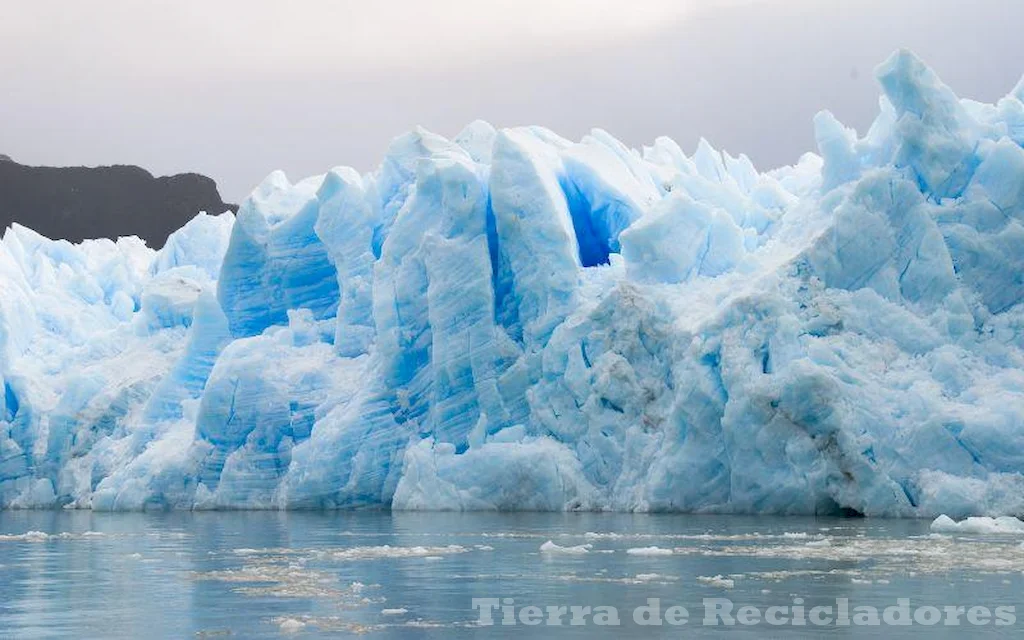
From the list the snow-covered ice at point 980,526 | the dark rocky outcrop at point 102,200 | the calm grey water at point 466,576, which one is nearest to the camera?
the calm grey water at point 466,576

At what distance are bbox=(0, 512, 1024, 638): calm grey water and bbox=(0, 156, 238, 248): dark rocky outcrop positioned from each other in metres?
69.8

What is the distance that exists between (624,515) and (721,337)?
3.46 metres

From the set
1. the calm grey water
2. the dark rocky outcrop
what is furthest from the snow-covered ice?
the dark rocky outcrop

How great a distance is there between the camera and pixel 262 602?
→ 10.1 metres

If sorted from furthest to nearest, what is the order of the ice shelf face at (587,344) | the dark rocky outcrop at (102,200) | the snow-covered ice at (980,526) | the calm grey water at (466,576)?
the dark rocky outcrop at (102,200) < the ice shelf face at (587,344) < the snow-covered ice at (980,526) < the calm grey water at (466,576)

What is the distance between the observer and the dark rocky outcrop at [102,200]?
282 ft

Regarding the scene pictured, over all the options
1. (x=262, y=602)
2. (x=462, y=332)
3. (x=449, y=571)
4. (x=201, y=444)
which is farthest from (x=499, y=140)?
(x=262, y=602)

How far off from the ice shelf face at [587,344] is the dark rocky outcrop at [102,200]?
5333 cm

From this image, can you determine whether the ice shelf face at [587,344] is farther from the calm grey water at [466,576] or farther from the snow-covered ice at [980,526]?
the calm grey water at [466,576]

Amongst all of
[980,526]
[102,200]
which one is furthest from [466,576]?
[102,200]

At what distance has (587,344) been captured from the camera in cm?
2528

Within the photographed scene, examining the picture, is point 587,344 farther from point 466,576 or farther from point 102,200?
point 102,200

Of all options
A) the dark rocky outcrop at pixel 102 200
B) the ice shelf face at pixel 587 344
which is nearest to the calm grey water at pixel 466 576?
the ice shelf face at pixel 587 344

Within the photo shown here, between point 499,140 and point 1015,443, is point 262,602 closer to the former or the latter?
point 1015,443
